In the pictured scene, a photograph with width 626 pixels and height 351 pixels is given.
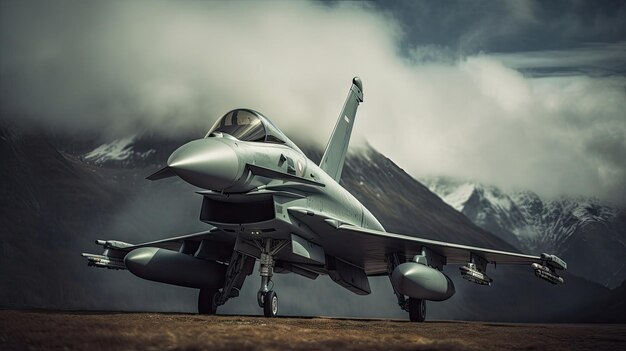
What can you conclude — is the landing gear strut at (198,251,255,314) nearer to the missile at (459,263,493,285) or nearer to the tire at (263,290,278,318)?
the tire at (263,290,278,318)

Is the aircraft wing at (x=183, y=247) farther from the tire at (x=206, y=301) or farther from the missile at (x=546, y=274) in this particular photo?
the missile at (x=546, y=274)

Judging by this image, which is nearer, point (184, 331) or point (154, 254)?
point (184, 331)

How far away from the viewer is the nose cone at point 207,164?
17516 mm

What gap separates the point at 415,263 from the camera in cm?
2316

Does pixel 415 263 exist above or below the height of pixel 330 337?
above

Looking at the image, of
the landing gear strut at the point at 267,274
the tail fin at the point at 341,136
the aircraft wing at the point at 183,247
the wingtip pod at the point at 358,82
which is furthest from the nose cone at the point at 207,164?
the wingtip pod at the point at 358,82

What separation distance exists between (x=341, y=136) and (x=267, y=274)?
12093 millimetres

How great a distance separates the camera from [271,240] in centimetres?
2192

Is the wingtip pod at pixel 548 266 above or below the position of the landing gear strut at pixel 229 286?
above

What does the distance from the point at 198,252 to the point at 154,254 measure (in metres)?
1.72

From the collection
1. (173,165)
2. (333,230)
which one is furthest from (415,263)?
(173,165)

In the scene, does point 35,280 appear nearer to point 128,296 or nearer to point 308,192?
point 128,296

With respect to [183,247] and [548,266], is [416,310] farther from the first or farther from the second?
[183,247]

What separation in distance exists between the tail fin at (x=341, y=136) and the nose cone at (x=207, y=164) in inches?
449
